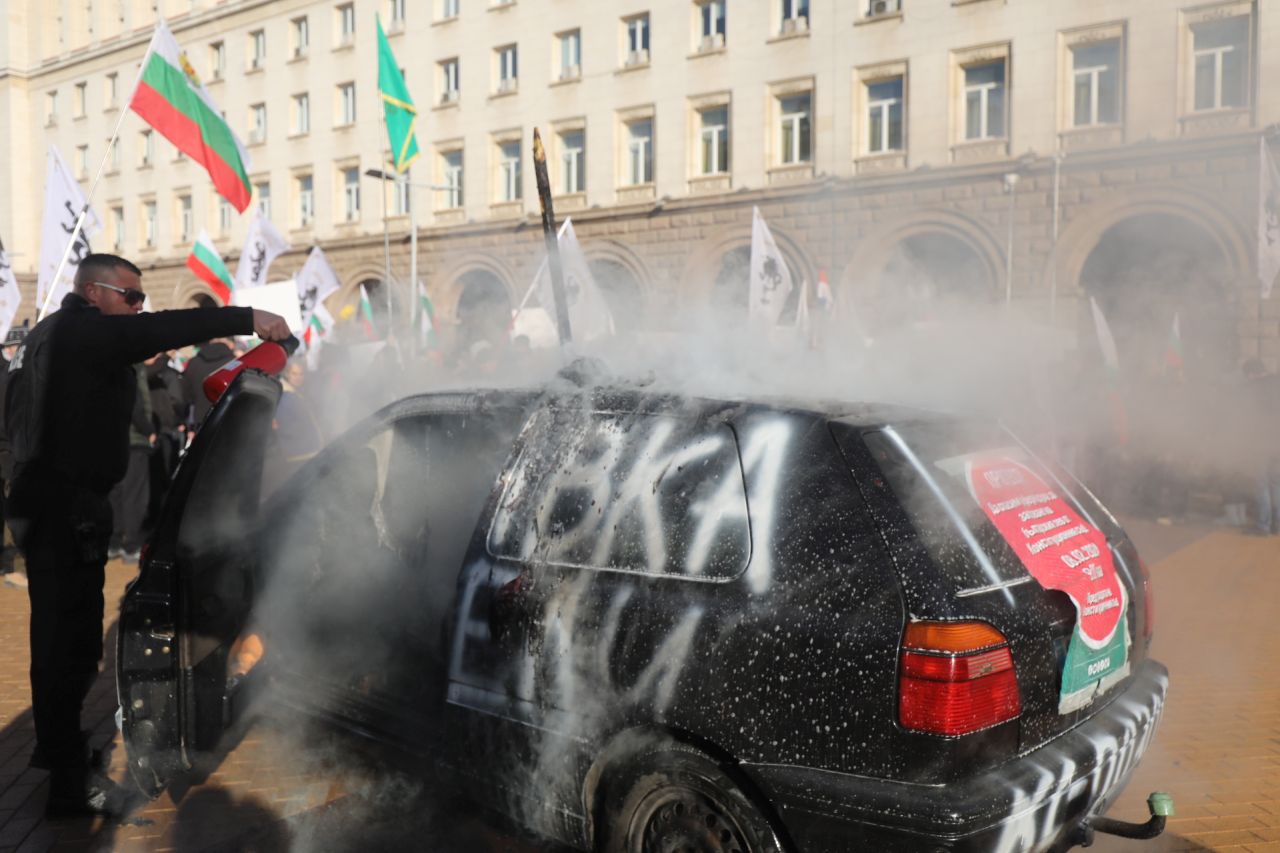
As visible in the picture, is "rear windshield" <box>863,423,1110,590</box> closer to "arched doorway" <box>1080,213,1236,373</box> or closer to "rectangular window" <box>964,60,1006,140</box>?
"arched doorway" <box>1080,213,1236,373</box>

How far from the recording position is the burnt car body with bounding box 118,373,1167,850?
7.70 ft

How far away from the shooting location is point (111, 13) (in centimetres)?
3819

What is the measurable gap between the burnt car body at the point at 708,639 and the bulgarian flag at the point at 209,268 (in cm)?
1027

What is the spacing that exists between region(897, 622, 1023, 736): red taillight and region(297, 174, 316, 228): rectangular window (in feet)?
102

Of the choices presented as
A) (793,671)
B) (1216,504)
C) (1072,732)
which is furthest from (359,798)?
(1216,504)

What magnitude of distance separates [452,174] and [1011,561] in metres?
25.9

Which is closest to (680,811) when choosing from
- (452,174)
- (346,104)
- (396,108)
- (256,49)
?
(396,108)

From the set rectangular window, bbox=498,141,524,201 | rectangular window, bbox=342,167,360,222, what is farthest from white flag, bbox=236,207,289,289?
rectangular window, bbox=342,167,360,222

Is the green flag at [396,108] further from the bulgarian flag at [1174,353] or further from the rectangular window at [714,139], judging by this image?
the bulgarian flag at [1174,353]

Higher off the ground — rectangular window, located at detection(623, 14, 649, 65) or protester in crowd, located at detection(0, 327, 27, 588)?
rectangular window, located at detection(623, 14, 649, 65)

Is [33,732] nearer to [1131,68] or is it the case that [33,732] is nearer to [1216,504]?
[1216,504]

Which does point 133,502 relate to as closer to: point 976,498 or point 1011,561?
point 976,498

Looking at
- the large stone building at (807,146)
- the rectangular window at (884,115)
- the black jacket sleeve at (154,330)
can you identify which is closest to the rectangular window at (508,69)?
the large stone building at (807,146)

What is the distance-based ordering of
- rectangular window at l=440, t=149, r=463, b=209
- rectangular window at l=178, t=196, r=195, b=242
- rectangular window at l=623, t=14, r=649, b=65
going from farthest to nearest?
rectangular window at l=178, t=196, r=195, b=242, rectangular window at l=440, t=149, r=463, b=209, rectangular window at l=623, t=14, r=649, b=65
